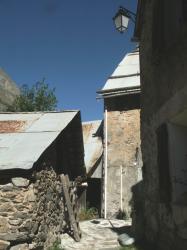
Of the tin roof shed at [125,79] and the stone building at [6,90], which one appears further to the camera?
the stone building at [6,90]

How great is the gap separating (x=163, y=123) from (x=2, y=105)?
19040 mm

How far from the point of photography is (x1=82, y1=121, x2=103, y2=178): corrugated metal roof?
55.5 ft

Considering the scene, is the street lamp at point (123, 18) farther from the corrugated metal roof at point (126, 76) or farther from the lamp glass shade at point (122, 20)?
the corrugated metal roof at point (126, 76)

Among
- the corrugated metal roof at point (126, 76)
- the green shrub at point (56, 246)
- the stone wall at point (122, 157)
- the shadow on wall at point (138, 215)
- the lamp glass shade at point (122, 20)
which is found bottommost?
the green shrub at point (56, 246)

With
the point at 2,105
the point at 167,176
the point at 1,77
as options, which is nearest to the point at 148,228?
the point at 167,176

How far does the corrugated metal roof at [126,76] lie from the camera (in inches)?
650

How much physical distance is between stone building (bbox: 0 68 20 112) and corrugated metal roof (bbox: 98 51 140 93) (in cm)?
904

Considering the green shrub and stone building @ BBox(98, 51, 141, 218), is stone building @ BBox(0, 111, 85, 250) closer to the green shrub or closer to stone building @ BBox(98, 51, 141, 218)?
the green shrub

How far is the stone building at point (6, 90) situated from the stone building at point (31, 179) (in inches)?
569

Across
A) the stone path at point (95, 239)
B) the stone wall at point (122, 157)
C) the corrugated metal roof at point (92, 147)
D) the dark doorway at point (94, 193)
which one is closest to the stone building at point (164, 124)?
the stone path at point (95, 239)

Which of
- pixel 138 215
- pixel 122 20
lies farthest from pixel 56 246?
pixel 122 20

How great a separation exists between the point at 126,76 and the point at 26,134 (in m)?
8.82

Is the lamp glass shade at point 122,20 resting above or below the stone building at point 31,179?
above

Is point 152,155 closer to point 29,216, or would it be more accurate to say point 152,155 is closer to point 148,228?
point 148,228
